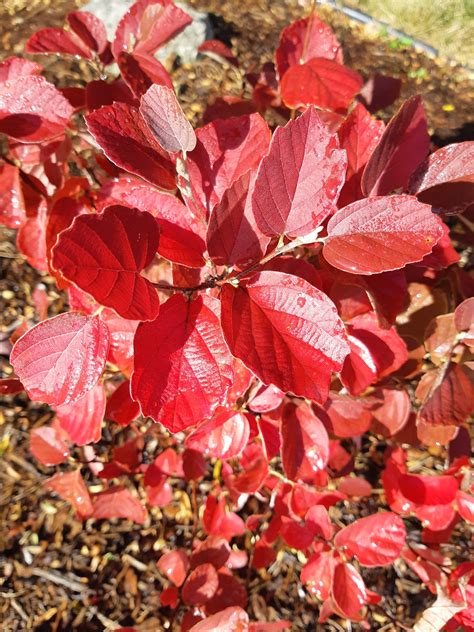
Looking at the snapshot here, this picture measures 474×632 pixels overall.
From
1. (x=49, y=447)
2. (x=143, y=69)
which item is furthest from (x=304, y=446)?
(x=143, y=69)

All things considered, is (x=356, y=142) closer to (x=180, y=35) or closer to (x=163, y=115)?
(x=163, y=115)

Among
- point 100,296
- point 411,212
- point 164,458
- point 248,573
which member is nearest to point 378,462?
point 248,573

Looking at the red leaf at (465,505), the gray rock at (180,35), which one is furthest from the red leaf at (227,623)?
the gray rock at (180,35)

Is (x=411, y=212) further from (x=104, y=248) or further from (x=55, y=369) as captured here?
(x=55, y=369)

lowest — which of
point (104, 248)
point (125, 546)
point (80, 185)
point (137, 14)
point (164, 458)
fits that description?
point (125, 546)

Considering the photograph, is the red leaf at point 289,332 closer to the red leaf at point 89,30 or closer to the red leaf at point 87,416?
the red leaf at point 87,416

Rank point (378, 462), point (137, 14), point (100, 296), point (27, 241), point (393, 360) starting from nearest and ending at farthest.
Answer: point (100, 296)
point (393, 360)
point (137, 14)
point (27, 241)
point (378, 462)
